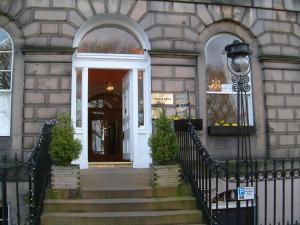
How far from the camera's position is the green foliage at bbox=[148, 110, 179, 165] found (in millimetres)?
7777

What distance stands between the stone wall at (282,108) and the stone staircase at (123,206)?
3.56 m

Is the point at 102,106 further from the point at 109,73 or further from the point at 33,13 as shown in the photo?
the point at 33,13

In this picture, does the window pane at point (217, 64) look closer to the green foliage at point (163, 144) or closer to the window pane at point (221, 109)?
the window pane at point (221, 109)

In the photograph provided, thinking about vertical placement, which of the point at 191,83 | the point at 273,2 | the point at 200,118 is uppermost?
the point at 273,2

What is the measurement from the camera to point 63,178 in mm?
7586

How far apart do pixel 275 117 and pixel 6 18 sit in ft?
21.8

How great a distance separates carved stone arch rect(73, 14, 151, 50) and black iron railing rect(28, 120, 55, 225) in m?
2.72

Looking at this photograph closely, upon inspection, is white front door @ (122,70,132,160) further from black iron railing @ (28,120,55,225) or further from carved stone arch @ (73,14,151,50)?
black iron railing @ (28,120,55,225)

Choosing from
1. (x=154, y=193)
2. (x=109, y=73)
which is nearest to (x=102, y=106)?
(x=109, y=73)

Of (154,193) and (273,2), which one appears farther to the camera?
(273,2)

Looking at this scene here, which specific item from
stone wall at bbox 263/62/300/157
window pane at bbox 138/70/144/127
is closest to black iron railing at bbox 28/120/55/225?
window pane at bbox 138/70/144/127

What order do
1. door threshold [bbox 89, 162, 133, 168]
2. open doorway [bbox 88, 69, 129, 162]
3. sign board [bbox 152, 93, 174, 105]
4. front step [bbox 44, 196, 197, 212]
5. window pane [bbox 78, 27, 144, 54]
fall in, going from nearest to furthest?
1. front step [bbox 44, 196, 197, 212]
2. sign board [bbox 152, 93, 174, 105]
3. door threshold [bbox 89, 162, 133, 168]
4. window pane [bbox 78, 27, 144, 54]
5. open doorway [bbox 88, 69, 129, 162]

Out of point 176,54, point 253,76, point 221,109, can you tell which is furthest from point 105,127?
point 253,76

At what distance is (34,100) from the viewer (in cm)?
944
